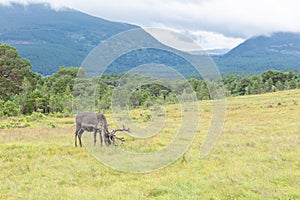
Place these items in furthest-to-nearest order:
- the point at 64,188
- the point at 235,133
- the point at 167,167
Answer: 1. the point at 235,133
2. the point at 167,167
3. the point at 64,188

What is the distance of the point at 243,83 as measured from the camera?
302ft

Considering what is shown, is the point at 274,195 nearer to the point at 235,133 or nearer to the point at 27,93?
the point at 235,133

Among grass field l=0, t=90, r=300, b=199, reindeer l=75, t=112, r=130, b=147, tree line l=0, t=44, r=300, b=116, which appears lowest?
grass field l=0, t=90, r=300, b=199

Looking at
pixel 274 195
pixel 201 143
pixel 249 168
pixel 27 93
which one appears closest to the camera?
pixel 274 195

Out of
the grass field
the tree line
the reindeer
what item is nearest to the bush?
the tree line

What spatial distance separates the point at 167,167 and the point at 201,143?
5098 millimetres

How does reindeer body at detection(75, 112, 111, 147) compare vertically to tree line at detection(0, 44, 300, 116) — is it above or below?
below

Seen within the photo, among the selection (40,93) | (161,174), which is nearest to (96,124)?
(161,174)

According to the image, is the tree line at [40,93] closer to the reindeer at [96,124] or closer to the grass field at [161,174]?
the reindeer at [96,124]

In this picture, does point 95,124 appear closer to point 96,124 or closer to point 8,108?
point 96,124

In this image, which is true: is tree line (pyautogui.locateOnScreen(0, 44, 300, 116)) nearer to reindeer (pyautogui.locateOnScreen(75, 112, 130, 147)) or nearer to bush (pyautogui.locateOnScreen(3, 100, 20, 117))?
bush (pyautogui.locateOnScreen(3, 100, 20, 117))

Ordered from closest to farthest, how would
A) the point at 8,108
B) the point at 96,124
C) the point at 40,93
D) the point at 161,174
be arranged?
the point at 161,174, the point at 96,124, the point at 8,108, the point at 40,93

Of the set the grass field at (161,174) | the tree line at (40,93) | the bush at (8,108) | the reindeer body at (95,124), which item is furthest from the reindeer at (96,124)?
the bush at (8,108)

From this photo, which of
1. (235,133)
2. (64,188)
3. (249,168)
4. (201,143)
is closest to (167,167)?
(249,168)
